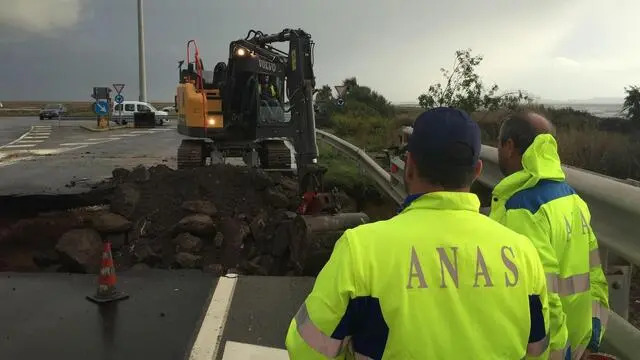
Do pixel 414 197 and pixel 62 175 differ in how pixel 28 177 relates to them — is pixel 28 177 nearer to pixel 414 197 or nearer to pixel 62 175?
pixel 62 175

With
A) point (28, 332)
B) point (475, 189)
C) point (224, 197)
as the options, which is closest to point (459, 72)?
point (224, 197)

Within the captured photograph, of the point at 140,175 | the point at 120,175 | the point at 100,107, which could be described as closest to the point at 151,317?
the point at 140,175

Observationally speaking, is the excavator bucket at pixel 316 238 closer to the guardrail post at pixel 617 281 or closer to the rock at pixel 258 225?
the rock at pixel 258 225

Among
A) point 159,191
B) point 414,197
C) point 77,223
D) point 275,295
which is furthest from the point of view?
point 159,191

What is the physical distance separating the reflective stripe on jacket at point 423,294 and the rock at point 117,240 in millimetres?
6682

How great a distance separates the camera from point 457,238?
1.86m

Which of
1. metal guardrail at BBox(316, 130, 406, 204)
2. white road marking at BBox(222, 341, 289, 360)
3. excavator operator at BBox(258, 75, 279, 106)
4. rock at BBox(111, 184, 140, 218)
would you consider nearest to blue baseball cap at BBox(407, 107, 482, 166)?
white road marking at BBox(222, 341, 289, 360)

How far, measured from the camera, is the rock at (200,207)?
8297 mm

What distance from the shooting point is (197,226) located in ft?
25.6

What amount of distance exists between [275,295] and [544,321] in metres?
3.52

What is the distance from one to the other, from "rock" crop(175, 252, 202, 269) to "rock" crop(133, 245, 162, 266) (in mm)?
392

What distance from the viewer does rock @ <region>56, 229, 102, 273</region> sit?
703 cm

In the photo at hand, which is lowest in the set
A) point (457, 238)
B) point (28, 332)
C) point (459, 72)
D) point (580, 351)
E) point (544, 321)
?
point (28, 332)

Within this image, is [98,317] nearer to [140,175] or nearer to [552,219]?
[552,219]
